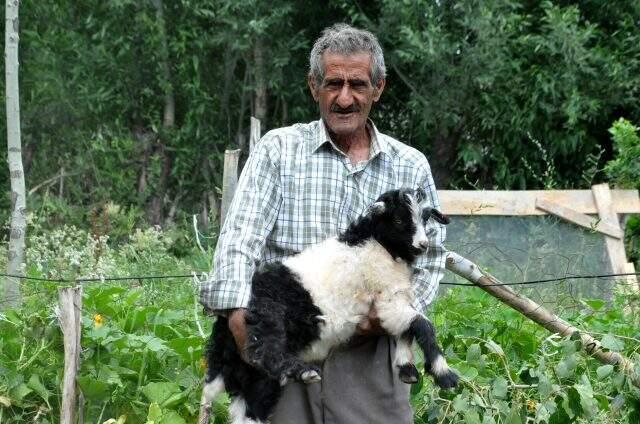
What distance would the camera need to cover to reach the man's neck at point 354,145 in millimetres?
3113

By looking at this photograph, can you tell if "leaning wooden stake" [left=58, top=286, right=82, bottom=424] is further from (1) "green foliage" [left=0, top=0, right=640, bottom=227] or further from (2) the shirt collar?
(1) "green foliage" [left=0, top=0, right=640, bottom=227]

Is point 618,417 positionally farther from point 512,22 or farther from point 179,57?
point 179,57

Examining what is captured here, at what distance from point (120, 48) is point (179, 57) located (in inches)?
23.5

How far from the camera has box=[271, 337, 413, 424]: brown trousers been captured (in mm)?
3053

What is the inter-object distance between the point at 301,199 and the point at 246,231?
19 cm

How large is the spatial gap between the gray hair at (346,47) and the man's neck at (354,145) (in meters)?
0.17

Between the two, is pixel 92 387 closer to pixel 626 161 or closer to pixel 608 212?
pixel 608 212

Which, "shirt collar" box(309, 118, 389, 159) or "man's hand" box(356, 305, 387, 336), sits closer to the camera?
"man's hand" box(356, 305, 387, 336)

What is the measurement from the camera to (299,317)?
2.92 metres

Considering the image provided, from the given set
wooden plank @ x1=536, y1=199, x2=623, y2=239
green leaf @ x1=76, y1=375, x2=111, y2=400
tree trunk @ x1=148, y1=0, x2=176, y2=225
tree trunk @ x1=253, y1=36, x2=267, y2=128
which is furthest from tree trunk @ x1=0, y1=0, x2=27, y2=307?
tree trunk @ x1=148, y1=0, x2=176, y2=225

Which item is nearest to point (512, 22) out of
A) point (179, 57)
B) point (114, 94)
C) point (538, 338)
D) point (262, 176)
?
point (179, 57)

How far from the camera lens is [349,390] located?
3.07m

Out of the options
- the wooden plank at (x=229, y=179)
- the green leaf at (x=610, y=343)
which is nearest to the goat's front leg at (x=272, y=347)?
the green leaf at (x=610, y=343)

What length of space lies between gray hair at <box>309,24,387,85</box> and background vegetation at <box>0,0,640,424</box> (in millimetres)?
2054
